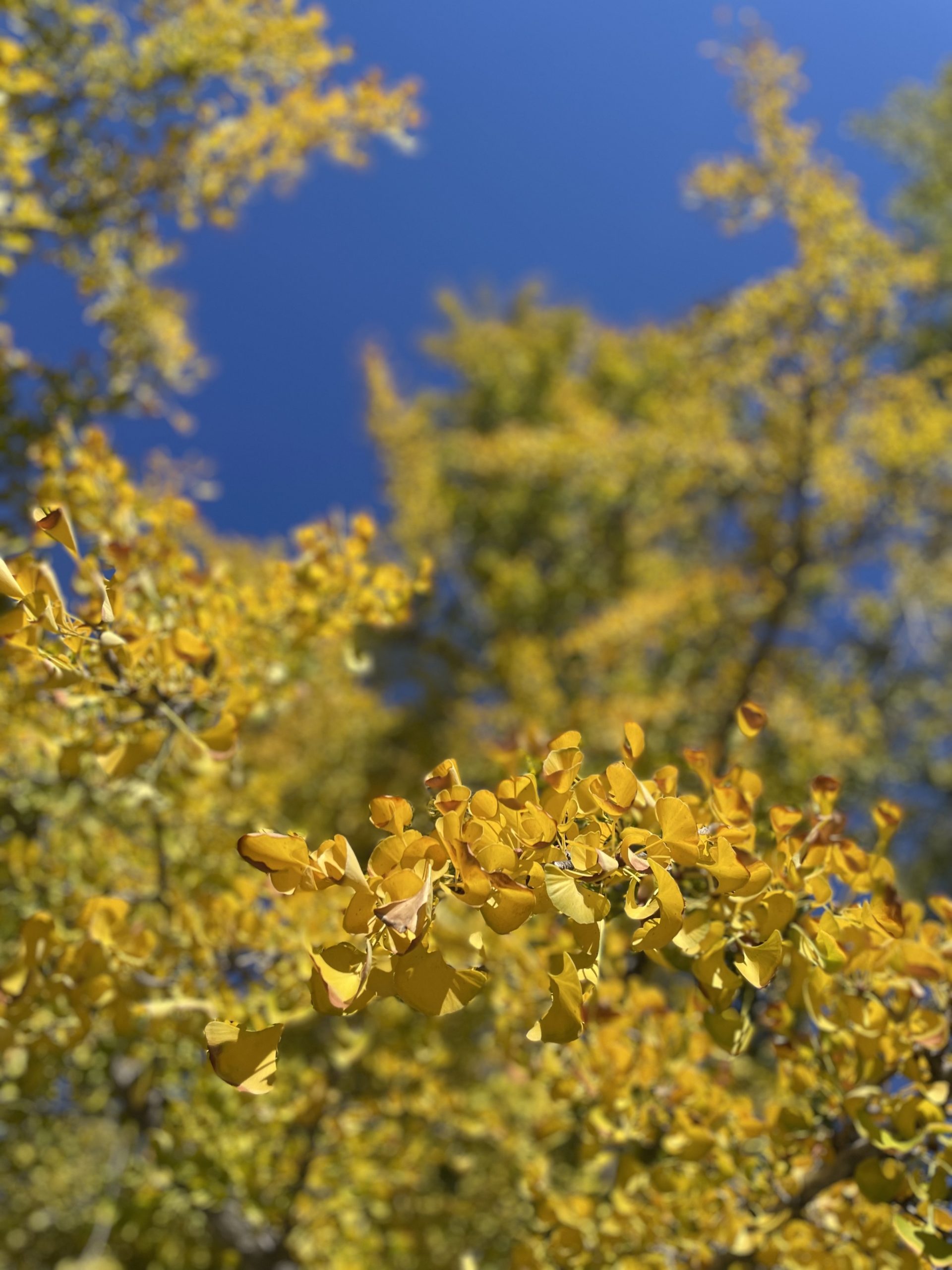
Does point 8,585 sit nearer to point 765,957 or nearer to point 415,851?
point 415,851

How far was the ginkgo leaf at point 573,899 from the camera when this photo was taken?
669 millimetres

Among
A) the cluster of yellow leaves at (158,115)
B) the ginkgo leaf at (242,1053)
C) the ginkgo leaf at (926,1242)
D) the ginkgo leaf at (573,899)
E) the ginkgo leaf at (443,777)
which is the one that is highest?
the cluster of yellow leaves at (158,115)

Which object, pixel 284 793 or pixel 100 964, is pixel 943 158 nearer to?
pixel 284 793

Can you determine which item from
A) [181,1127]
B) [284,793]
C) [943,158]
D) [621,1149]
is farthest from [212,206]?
[943,158]

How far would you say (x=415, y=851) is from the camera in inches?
26.7

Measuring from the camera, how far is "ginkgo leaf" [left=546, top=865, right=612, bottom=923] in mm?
669

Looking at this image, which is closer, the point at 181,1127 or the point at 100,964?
the point at 100,964

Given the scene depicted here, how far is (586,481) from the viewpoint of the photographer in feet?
20.7

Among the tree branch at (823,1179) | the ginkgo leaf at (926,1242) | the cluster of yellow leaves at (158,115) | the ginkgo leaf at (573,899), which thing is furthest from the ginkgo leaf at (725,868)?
the cluster of yellow leaves at (158,115)

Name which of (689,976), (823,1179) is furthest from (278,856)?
(823,1179)

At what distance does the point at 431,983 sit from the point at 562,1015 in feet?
0.45

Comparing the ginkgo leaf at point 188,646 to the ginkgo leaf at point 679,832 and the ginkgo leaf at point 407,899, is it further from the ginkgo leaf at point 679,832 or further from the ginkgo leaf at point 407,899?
the ginkgo leaf at point 679,832

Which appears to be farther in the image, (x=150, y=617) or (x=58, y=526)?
(x=150, y=617)

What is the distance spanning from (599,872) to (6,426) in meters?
2.64
